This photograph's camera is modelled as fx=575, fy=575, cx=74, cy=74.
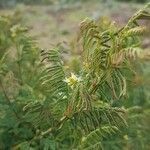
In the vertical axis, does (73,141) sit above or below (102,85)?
below

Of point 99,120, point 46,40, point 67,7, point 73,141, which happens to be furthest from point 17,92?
point 67,7

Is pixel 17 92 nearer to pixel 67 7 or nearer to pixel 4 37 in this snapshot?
pixel 4 37

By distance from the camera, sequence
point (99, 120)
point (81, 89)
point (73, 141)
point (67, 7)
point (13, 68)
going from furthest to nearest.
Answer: point (67, 7) < point (13, 68) < point (73, 141) < point (99, 120) < point (81, 89)

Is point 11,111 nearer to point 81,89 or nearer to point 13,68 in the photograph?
point 13,68

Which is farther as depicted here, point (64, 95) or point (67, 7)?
point (67, 7)

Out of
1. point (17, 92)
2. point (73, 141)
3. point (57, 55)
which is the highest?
point (57, 55)

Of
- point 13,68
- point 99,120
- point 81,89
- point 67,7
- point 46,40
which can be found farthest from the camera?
point 67,7
